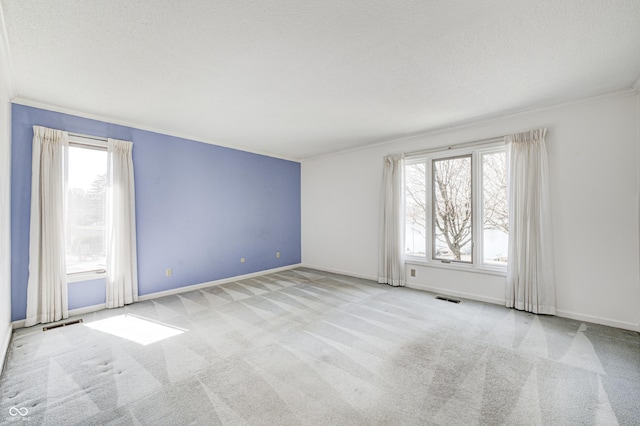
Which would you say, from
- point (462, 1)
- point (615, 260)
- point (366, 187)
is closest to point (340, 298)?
point (366, 187)

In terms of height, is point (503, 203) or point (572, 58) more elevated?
point (572, 58)

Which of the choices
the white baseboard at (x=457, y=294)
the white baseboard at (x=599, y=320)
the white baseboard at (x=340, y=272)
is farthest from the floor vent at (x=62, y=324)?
the white baseboard at (x=599, y=320)

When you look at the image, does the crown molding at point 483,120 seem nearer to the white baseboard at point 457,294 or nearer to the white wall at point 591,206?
the white wall at point 591,206

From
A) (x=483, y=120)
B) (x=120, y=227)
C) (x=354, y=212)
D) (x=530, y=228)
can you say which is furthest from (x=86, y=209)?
(x=530, y=228)

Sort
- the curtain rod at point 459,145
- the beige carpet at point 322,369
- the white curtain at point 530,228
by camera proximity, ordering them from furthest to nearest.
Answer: the curtain rod at point 459,145 → the white curtain at point 530,228 → the beige carpet at point 322,369

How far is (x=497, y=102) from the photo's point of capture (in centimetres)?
328

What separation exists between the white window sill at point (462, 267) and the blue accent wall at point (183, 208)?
2.92 m

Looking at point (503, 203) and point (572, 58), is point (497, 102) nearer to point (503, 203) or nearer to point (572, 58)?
point (572, 58)

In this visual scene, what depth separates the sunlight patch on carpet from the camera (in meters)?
2.84

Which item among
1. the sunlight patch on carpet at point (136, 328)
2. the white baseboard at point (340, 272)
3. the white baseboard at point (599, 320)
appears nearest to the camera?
the sunlight patch on carpet at point (136, 328)

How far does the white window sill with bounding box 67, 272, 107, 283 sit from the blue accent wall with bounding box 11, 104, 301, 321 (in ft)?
0.20

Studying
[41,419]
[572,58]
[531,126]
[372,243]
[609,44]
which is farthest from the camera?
[372,243]

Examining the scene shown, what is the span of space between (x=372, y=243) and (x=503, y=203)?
2278 mm

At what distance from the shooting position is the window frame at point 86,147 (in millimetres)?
3483
